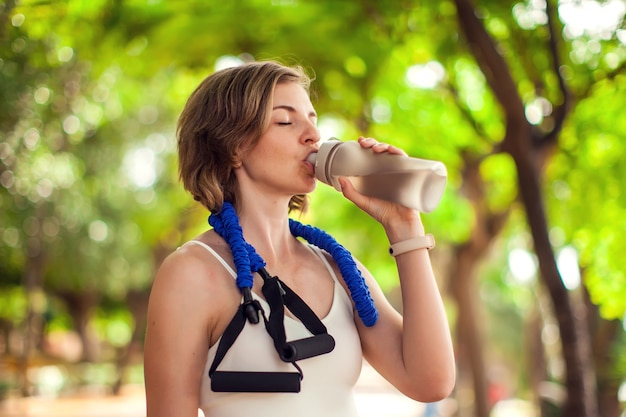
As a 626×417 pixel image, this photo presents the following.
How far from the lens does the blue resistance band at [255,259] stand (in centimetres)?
183

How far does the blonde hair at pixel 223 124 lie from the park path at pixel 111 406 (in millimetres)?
12344

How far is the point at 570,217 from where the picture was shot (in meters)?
9.01

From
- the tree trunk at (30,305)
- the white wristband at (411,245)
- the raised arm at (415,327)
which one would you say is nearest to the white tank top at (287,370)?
the raised arm at (415,327)

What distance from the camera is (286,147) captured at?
6.27 ft

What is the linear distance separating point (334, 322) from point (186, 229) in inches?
720

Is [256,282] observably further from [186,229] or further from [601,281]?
[186,229]

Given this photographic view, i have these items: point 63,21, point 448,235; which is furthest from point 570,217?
point 63,21

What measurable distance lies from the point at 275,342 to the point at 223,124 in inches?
22.8

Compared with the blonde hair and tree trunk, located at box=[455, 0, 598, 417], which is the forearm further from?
tree trunk, located at box=[455, 0, 598, 417]

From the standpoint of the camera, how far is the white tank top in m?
1.74

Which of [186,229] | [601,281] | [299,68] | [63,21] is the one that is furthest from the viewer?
[186,229]

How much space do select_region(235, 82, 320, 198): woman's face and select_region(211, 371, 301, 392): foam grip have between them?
18.7 inches

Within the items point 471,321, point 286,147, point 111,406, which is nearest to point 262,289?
point 286,147

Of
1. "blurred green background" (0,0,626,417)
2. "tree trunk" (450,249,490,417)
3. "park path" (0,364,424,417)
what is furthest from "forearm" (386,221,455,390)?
"park path" (0,364,424,417)
